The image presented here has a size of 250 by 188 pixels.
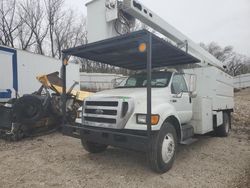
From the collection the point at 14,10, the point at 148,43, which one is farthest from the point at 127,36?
the point at 14,10

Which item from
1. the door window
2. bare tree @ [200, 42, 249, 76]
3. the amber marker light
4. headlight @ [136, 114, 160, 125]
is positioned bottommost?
headlight @ [136, 114, 160, 125]

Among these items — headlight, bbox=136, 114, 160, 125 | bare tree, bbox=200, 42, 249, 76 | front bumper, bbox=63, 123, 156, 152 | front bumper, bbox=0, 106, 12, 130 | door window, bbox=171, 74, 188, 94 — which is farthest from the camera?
bare tree, bbox=200, 42, 249, 76

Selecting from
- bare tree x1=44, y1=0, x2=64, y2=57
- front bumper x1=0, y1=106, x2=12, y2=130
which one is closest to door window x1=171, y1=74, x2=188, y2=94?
front bumper x1=0, y1=106, x2=12, y2=130

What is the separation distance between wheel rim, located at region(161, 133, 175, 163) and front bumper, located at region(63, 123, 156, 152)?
0.44m

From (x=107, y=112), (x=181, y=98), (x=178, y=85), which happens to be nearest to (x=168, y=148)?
(x=107, y=112)

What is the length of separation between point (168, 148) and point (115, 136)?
1.06 m

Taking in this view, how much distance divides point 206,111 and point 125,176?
3.13m

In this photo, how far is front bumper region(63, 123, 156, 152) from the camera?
12.7ft

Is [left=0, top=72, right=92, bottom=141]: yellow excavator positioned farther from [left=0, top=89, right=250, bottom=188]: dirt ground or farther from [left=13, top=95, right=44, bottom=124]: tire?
[left=0, top=89, right=250, bottom=188]: dirt ground

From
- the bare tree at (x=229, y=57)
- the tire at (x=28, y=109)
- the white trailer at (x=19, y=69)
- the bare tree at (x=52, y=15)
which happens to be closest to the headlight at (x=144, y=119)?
the tire at (x=28, y=109)

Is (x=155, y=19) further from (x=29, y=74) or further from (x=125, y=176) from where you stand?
(x=29, y=74)

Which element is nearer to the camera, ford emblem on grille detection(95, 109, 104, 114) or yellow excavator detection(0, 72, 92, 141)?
ford emblem on grille detection(95, 109, 104, 114)

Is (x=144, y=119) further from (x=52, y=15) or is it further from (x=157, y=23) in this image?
(x=52, y=15)

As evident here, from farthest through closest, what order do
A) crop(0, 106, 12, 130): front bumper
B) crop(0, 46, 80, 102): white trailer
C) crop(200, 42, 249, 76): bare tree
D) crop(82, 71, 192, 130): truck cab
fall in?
crop(200, 42, 249, 76): bare tree, crop(0, 46, 80, 102): white trailer, crop(0, 106, 12, 130): front bumper, crop(82, 71, 192, 130): truck cab
